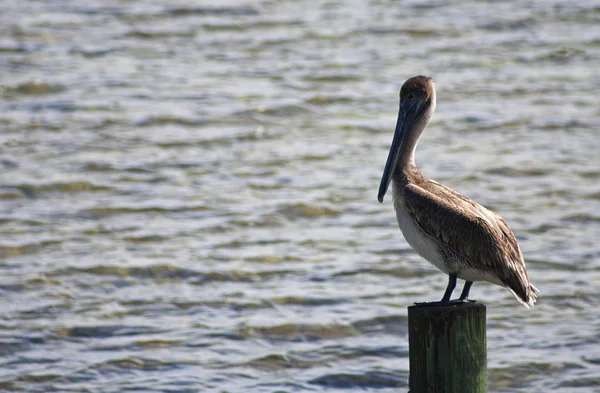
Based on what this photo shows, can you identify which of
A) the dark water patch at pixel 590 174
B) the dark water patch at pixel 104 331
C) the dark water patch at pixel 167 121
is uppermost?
the dark water patch at pixel 167 121

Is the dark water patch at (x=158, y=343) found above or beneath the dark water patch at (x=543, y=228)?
beneath

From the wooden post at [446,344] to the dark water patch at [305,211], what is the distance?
518 cm

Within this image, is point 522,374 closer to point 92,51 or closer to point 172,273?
point 172,273

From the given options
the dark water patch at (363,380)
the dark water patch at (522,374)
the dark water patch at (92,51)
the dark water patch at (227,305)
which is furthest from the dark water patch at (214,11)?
the dark water patch at (522,374)

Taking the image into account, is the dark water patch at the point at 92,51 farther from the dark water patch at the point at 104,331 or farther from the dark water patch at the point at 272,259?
the dark water patch at the point at 104,331

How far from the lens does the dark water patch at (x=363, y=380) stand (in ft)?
22.7

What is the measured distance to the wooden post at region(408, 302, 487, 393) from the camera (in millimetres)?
4512

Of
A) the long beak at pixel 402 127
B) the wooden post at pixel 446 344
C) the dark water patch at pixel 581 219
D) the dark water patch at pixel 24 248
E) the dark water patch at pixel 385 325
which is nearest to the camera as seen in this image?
the wooden post at pixel 446 344

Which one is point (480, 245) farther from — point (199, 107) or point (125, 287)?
point (199, 107)

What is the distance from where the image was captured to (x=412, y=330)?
15.0 feet

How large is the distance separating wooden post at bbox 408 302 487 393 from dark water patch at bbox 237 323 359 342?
2956 millimetres

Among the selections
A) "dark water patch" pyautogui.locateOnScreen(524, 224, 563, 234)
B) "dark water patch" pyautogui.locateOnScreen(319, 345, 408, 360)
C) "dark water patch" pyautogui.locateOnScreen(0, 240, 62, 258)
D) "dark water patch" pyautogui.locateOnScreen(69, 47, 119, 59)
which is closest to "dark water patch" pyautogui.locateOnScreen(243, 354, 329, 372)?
"dark water patch" pyautogui.locateOnScreen(319, 345, 408, 360)

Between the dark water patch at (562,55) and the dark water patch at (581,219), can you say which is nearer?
the dark water patch at (581,219)

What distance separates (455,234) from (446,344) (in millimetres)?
657
